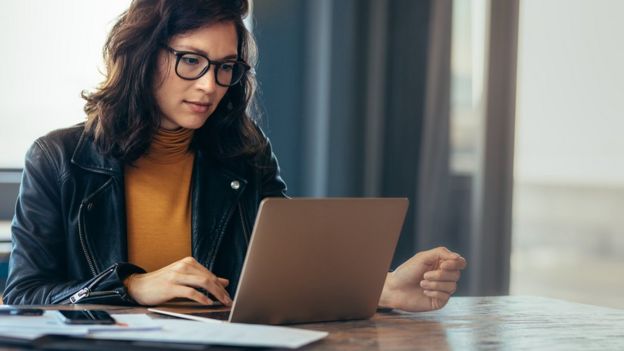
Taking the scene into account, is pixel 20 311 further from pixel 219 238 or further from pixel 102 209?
pixel 219 238

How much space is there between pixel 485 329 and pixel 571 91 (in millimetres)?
2412

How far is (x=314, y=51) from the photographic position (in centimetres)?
357

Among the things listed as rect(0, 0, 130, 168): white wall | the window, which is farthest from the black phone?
the window

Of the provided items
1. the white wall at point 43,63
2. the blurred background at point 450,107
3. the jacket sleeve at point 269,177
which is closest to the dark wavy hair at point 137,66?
the jacket sleeve at point 269,177

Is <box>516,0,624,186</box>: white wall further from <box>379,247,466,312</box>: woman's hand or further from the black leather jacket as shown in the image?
<box>379,247,466,312</box>: woman's hand

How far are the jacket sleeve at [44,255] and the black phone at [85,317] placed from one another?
21cm

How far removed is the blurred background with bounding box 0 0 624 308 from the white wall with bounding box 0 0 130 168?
2.00 feet

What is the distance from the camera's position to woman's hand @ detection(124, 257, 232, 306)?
1.64 m

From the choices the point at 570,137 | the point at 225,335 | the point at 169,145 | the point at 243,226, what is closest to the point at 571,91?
the point at 570,137

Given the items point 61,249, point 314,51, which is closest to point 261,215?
point 61,249

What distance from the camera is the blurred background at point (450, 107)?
11.7 feet

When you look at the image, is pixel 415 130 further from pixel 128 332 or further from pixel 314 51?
pixel 128 332

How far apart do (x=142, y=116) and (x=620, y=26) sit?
7.28 ft

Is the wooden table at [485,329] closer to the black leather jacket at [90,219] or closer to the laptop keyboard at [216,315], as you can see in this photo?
the laptop keyboard at [216,315]
